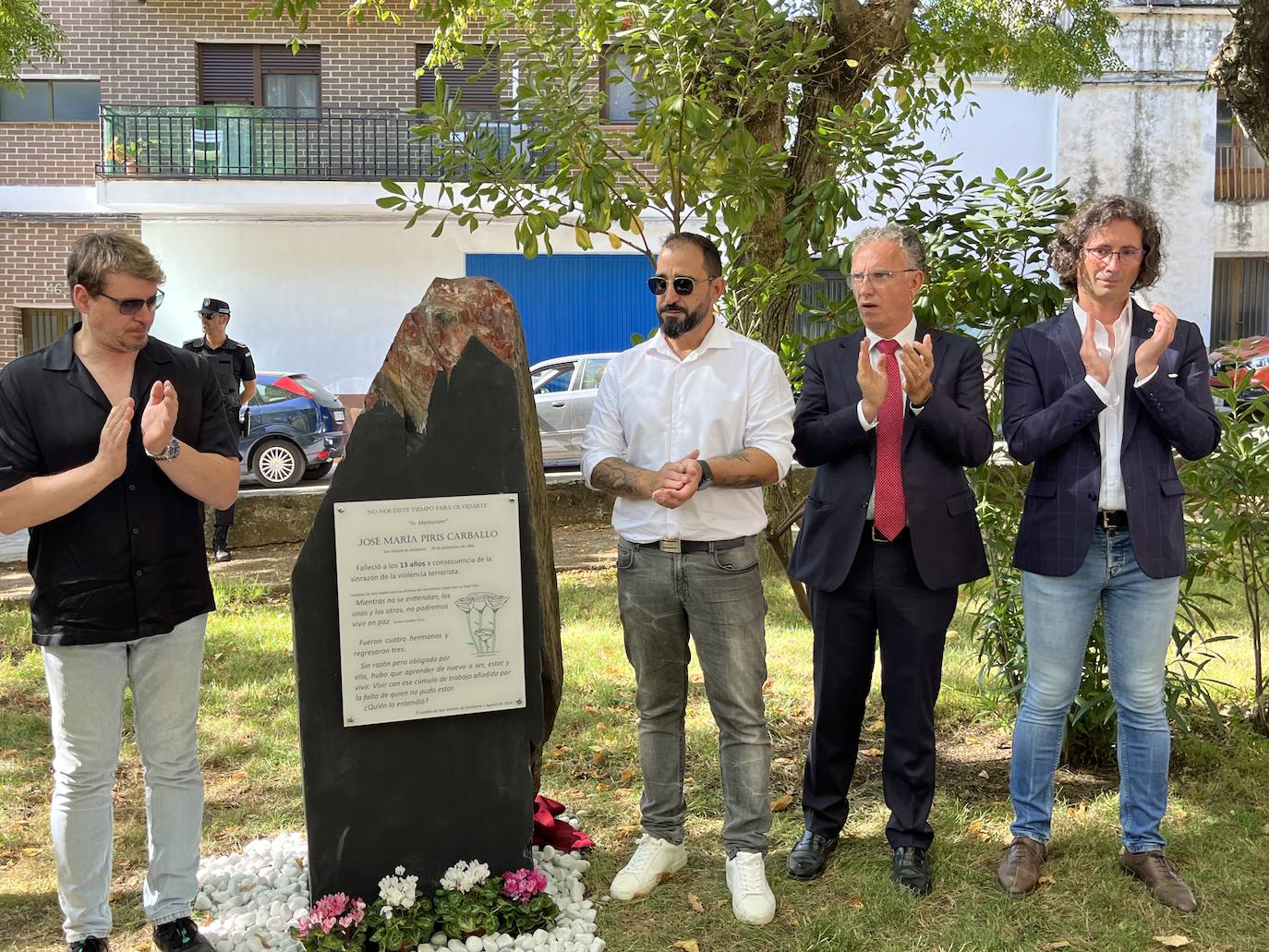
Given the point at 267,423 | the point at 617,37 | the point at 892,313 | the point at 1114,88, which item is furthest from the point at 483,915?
the point at 1114,88

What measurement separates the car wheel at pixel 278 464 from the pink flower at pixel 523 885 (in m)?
11.1

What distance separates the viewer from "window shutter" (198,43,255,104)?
62.5ft

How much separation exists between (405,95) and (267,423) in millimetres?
7452

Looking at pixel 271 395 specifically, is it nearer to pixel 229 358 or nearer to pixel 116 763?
pixel 229 358

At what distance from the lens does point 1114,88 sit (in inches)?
781

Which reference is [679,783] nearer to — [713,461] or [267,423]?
[713,461]

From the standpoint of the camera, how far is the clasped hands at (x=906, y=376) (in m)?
3.57

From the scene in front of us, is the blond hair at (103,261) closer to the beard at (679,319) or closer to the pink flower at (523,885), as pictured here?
the beard at (679,319)

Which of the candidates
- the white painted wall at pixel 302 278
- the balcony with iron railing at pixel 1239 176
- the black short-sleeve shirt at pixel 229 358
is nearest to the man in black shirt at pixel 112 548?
the black short-sleeve shirt at pixel 229 358

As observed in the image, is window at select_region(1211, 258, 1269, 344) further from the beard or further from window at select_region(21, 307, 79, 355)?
the beard

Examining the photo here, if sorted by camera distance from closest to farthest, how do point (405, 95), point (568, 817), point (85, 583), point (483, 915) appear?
point (85, 583) → point (483, 915) → point (568, 817) → point (405, 95)

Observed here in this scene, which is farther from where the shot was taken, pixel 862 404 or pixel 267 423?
pixel 267 423

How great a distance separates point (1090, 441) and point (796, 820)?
1853 millimetres

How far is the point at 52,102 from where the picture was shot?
19016 millimetres
